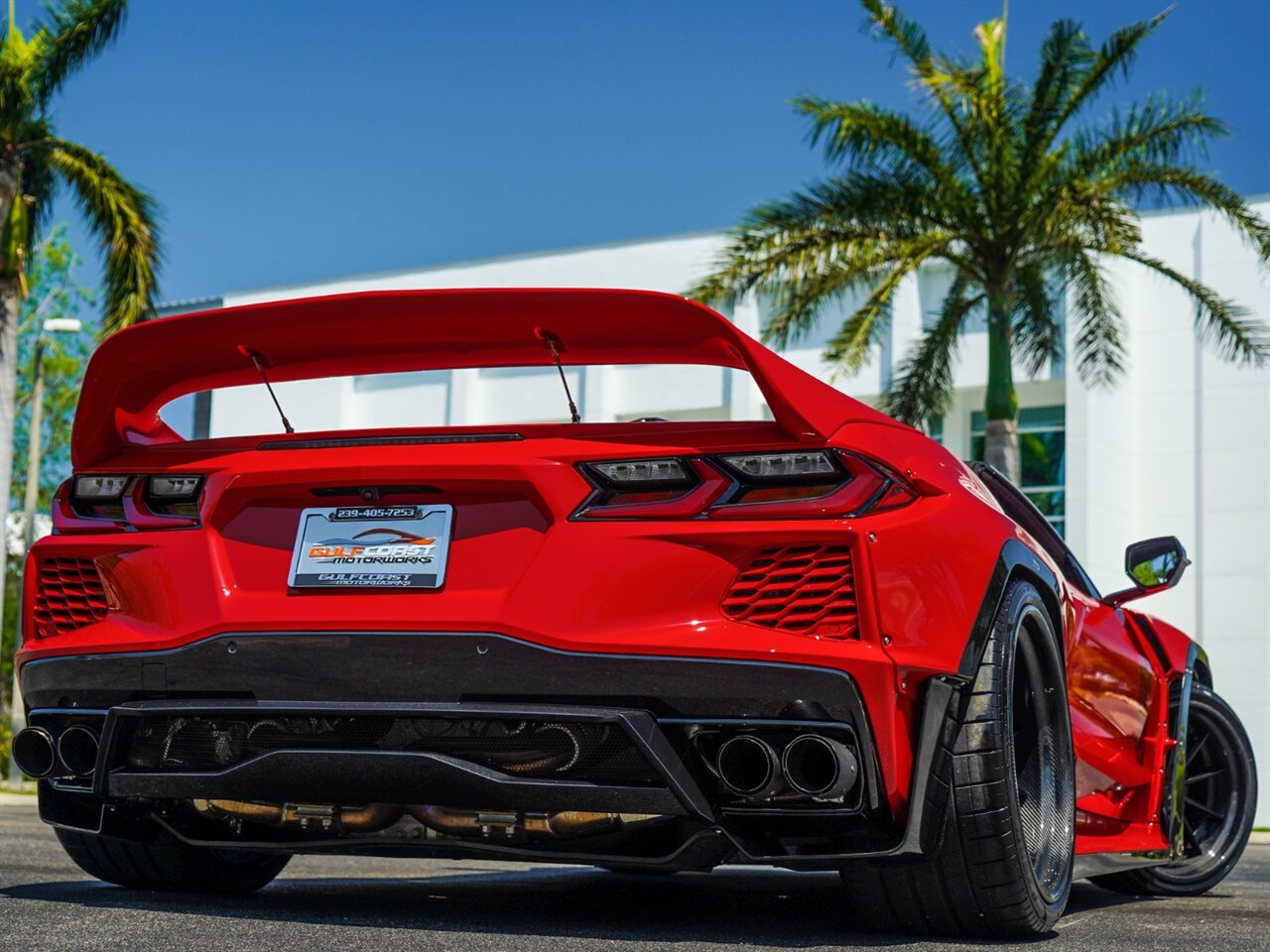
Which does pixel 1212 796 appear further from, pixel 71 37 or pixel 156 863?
pixel 71 37

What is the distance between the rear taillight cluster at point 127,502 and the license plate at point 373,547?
30 cm

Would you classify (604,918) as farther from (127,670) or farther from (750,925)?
(127,670)

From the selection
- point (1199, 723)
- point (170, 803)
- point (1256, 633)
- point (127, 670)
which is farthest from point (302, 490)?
point (1256, 633)

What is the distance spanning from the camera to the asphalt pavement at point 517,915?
3.32 m

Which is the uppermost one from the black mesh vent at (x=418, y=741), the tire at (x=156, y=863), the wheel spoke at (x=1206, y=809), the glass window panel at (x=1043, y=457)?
the glass window panel at (x=1043, y=457)

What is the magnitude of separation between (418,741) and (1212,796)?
333cm

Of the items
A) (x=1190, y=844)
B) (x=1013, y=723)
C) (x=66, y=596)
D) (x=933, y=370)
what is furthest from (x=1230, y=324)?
(x=66, y=596)

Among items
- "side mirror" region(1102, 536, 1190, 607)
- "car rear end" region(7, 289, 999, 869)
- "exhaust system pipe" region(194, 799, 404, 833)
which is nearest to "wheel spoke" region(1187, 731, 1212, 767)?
"side mirror" region(1102, 536, 1190, 607)

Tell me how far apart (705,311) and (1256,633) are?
3086 centimetres

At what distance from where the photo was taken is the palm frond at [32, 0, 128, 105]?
21.5 metres

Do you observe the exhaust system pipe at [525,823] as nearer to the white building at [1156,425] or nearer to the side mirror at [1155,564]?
the side mirror at [1155,564]

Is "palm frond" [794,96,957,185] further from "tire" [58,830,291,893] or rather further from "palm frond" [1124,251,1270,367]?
"tire" [58,830,291,893]

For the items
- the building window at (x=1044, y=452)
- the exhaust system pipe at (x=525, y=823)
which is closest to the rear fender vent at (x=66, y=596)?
the exhaust system pipe at (x=525, y=823)

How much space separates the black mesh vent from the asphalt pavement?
337 millimetres
